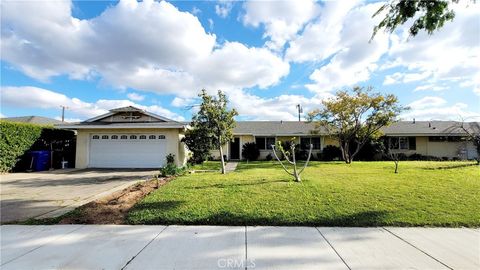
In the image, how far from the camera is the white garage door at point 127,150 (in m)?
16.6

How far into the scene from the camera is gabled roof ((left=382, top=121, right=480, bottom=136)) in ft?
76.3

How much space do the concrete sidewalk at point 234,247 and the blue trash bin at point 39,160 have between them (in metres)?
12.2

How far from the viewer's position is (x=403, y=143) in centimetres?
2397

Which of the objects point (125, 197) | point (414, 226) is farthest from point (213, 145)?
point (414, 226)

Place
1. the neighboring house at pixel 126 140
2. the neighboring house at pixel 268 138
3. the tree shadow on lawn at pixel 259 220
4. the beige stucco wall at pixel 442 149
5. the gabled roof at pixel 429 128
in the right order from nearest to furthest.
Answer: the tree shadow on lawn at pixel 259 220 → the neighboring house at pixel 126 140 → the gabled roof at pixel 429 128 → the beige stucco wall at pixel 442 149 → the neighboring house at pixel 268 138

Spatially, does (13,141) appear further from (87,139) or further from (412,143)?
(412,143)

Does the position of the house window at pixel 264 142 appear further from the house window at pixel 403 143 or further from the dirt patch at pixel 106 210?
the dirt patch at pixel 106 210

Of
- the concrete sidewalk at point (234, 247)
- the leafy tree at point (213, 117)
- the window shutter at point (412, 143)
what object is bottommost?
the concrete sidewalk at point (234, 247)

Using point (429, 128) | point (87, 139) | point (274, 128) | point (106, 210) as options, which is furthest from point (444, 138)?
point (87, 139)

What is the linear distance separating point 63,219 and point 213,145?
809 cm

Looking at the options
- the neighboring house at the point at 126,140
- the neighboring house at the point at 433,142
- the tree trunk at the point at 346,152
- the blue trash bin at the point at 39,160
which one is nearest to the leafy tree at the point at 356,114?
the tree trunk at the point at 346,152

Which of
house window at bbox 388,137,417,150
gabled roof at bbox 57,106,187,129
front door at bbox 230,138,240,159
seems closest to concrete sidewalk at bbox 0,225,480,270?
gabled roof at bbox 57,106,187,129

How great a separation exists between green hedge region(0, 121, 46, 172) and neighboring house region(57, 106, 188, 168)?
174cm

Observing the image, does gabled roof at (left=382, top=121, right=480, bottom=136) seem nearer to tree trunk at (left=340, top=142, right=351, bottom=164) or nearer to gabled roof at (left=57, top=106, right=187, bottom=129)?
tree trunk at (left=340, top=142, right=351, bottom=164)
